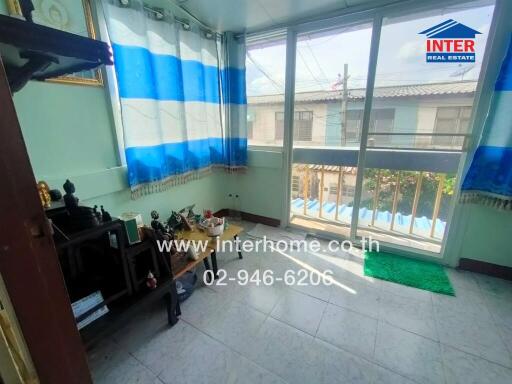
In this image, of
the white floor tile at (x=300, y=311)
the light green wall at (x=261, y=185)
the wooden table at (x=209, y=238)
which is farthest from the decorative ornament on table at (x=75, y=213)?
the light green wall at (x=261, y=185)

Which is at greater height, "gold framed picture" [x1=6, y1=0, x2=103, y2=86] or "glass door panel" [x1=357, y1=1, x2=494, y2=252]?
"gold framed picture" [x1=6, y1=0, x2=103, y2=86]

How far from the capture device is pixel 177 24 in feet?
6.36

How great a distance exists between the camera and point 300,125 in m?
2.45

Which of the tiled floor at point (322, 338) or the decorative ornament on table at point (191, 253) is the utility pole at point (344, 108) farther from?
the decorative ornament on table at point (191, 253)

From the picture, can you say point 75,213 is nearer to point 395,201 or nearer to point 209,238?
point 209,238

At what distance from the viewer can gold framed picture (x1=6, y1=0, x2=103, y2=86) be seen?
1229 millimetres

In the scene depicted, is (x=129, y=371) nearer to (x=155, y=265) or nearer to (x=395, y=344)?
(x=155, y=265)

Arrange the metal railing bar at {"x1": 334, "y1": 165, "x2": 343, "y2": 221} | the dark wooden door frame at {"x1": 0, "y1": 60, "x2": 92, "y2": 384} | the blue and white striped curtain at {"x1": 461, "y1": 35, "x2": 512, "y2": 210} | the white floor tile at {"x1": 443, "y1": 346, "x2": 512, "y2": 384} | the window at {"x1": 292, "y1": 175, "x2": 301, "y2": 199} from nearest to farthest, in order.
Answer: the dark wooden door frame at {"x1": 0, "y1": 60, "x2": 92, "y2": 384}
the white floor tile at {"x1": 443, "y1": 346, "x2": 512, "y2": 384}
the blue and white striped curtain at {"x1": 461, "y1": 35, "x2": 512, "y2": 210}
the metal railing bar at {"x1": 334, "y1": 165, "x2": 343, "y2": 221}
the window at {"x1": 292, "y1": 175, "x2": 301, "y2": 199}

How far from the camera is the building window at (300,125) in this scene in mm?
2402

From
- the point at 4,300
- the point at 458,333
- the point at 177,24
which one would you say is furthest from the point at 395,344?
the point at 177,24

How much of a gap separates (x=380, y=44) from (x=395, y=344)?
85.4 inches

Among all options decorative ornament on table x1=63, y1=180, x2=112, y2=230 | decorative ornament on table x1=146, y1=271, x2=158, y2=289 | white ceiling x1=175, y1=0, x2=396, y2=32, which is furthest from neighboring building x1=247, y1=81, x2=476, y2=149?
decorative ornament on table x1=63, y1=180, x2=112, y2=230

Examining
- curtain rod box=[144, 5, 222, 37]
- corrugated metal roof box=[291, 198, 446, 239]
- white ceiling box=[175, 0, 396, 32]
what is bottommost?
corrugated metal roof box=[291, 198, 446, 239]

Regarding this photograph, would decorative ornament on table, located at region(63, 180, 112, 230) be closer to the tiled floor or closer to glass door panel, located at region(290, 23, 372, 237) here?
the tiled floor
